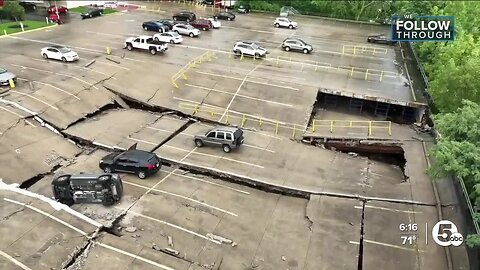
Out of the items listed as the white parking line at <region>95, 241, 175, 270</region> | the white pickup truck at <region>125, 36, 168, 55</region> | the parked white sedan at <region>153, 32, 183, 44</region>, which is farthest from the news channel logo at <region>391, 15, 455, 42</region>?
the white parking line at <region>95, 241, 175, 270</region>

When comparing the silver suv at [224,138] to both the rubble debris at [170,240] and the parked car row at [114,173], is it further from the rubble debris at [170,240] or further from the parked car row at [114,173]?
the rubble debris at [170,240]

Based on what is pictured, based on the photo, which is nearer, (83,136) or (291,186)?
(291,186)

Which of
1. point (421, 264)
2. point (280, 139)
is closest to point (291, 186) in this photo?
point (280, 139)

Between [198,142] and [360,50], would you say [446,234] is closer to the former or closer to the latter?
[198,142]

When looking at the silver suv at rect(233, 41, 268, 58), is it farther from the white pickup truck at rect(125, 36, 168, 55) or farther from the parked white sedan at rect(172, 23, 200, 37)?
the parked white sedan at rect(172, 23, 200, 37)

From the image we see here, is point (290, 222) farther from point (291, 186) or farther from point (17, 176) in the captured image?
point (17, 176)

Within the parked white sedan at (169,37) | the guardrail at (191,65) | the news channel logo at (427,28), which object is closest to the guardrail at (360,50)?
the news channel logo at (427,28)

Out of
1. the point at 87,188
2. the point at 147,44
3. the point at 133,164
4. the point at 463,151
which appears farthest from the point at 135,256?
the point at 147,44
